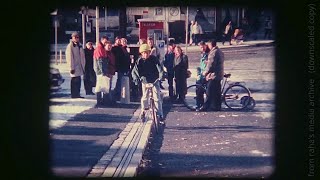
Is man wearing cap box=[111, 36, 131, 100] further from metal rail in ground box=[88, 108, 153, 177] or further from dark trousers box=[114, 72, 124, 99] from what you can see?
metal rail in ground box=[88, 108, 153, 177]

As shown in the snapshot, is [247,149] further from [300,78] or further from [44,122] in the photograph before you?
[44,122]

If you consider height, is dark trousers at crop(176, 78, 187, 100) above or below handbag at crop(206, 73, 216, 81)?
below

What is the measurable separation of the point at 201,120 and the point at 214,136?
0.19m

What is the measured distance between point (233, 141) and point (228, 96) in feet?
1.33

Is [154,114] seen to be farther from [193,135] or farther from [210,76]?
[210,76]

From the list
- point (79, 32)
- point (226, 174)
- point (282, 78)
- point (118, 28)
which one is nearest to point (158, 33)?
point (118, 28)

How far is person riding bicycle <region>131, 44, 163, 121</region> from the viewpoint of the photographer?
3.54 meters

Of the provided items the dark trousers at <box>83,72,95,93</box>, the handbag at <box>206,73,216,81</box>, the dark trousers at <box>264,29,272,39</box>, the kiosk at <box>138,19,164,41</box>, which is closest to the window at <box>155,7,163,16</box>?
the kiosk at <box>138,19,164,41</box>

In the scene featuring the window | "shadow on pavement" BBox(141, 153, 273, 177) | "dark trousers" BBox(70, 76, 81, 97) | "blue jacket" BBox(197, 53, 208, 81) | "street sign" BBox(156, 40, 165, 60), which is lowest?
"shadow on pavement" BBox(141, 153, 273, 177)

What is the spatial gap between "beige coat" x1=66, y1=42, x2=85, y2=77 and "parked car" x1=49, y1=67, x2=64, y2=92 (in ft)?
0.41

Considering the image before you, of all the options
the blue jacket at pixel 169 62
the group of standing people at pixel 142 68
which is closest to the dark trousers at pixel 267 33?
the group of standing people at pixel 142 68

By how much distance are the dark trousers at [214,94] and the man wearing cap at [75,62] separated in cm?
116

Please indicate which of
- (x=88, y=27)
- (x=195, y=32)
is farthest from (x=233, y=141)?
(x=88, y=27)

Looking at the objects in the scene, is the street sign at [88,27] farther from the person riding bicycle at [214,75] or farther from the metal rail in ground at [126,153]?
the person riding bicycle at [214,75]
